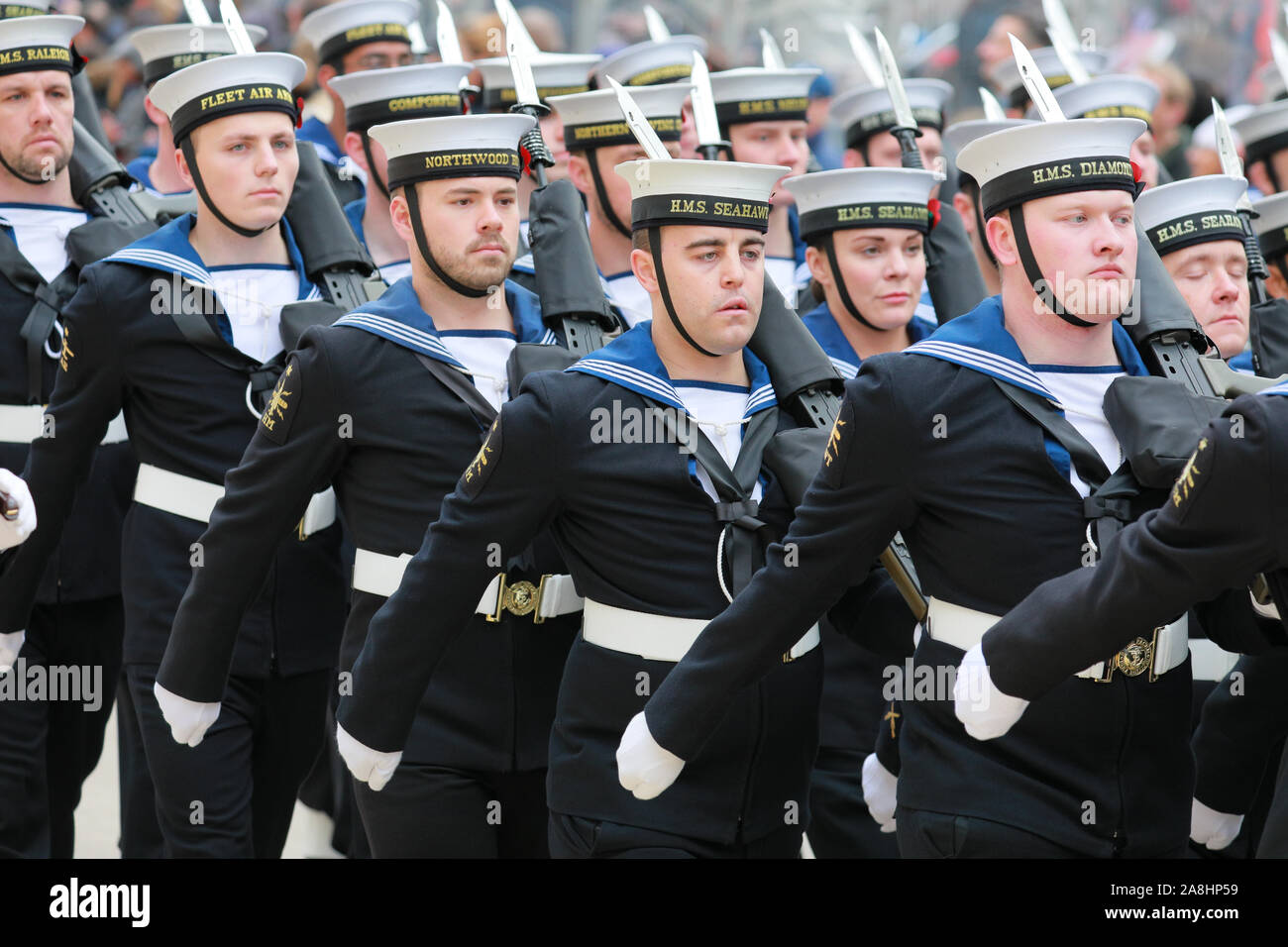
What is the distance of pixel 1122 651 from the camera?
362 centimetres

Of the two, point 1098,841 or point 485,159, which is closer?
point 1098,841

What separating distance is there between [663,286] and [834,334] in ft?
4.52

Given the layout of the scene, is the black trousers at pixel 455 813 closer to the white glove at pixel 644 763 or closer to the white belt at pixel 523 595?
the white belt at pixel 523 595

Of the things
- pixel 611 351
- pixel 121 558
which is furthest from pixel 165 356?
pixel 611 351

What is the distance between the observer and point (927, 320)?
5.95 metres

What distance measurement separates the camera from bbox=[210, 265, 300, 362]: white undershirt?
17.1 feet

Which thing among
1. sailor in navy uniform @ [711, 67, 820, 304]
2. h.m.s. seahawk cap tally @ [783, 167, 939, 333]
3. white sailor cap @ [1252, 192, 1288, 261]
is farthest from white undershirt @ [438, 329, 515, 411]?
sailor in navy uniform @ [711, 67, 820, 304]

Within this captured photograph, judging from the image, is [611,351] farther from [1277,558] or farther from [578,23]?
[578,23]

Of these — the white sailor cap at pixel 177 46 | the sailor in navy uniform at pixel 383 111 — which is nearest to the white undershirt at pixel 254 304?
the sailor in navy uniform at pixel 383 111

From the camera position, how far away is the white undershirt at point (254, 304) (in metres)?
5.22

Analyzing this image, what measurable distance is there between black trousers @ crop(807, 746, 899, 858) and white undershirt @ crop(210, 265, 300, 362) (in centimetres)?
172

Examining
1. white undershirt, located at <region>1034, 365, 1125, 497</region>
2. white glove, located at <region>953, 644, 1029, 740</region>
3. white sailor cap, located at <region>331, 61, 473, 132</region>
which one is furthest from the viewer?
white sailor cap, located at <region>331, 61, 473, 132</region>

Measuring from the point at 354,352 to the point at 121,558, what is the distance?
1091mm

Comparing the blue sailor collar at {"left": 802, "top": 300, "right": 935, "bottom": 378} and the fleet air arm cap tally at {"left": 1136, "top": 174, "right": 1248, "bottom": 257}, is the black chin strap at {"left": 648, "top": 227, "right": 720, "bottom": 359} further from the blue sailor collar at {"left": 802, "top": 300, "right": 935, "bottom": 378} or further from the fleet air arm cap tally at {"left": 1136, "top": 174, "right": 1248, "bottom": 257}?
the fleet air arm cap tally at {"left": 1136, "top": 174, "right": 1248, "bottom": 257}
